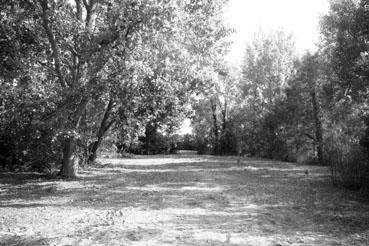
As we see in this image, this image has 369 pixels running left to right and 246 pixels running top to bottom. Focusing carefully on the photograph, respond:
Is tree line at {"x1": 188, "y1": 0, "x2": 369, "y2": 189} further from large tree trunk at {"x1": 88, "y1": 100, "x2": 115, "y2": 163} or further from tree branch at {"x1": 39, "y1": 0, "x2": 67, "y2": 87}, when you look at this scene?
tree branch at {"x1": 39, "y1": 0, "x2": 67, "y2": 87}

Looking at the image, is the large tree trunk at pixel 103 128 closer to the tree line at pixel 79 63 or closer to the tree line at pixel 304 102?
Answer: the tree line at pixel 79 63

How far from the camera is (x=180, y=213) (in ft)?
33.2

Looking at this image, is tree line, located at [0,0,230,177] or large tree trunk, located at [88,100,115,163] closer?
tree line, located at [0,0,230,177]

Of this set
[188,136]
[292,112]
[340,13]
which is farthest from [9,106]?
[188,136]

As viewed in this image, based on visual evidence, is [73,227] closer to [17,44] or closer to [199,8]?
[17,44]

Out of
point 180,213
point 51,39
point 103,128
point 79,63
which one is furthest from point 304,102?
point 180,213

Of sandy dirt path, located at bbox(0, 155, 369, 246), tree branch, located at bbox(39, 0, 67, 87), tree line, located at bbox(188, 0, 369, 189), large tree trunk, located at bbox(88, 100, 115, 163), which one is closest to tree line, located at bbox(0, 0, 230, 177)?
tree branch, located at bbox(39, 0, 67, 87)

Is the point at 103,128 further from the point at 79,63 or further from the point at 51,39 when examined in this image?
the point at 51,39

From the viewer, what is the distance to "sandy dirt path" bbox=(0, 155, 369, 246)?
7.78m

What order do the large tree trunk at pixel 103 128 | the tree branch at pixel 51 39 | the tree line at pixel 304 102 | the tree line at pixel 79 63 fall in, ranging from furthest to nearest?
the large tree trunk at pixel 103 128
the tree line at pixel 304 102
the tree branch at pixel 51 39
the tree line at pixel 79 63

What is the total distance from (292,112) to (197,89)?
16.3 meters

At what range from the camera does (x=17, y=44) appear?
53.7 feet

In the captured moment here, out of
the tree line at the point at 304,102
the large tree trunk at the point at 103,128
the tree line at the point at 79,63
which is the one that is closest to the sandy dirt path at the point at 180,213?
the tree line at the point at 79,63

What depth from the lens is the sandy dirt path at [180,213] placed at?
25.5 ft
